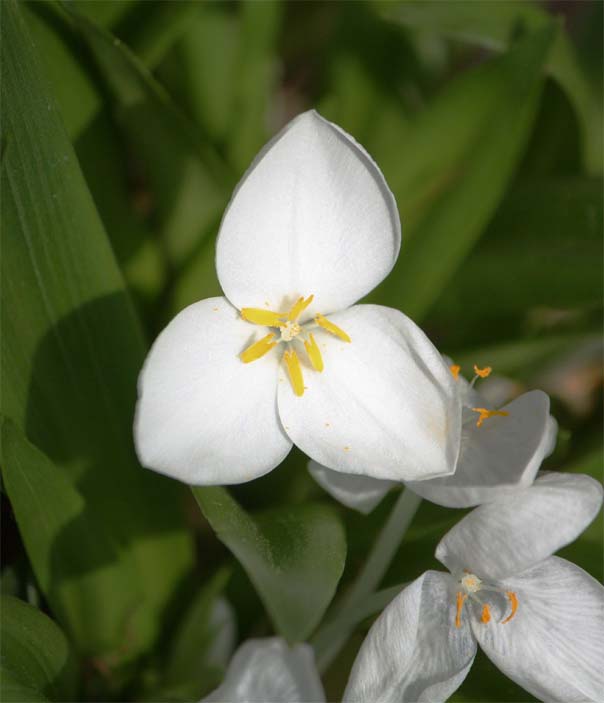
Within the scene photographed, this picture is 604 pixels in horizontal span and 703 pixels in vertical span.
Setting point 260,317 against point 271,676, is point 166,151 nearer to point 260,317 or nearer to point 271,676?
point 260,317

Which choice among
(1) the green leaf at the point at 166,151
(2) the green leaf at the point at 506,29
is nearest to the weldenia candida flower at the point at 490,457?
(1) the green leaf at the point at 166,151

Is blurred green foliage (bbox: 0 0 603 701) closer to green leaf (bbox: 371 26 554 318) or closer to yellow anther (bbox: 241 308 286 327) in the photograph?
green leaf (bbox: 371 26 554 318)

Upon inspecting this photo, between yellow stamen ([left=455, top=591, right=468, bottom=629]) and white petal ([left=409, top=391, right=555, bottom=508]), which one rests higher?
white petal ([left=409, top=391, right=555, bottom=508])

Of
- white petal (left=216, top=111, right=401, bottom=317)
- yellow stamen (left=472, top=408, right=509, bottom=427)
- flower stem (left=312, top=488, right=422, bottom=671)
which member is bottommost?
flower stem (left=312, top=488, right=422, bottom=671)

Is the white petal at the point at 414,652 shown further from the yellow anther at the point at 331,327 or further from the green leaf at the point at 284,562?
the yellow anther at the point at 331,327

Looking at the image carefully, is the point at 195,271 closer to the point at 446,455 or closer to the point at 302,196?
the point at 302,196

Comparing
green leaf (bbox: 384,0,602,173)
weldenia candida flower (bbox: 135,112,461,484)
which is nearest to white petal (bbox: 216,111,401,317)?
weldenia candida flower (bbox: 135,112,461,484)

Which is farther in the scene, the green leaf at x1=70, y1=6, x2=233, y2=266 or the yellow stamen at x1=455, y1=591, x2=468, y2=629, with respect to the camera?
the green leaf at x1=70, y1=6, x2=233, y2=266
